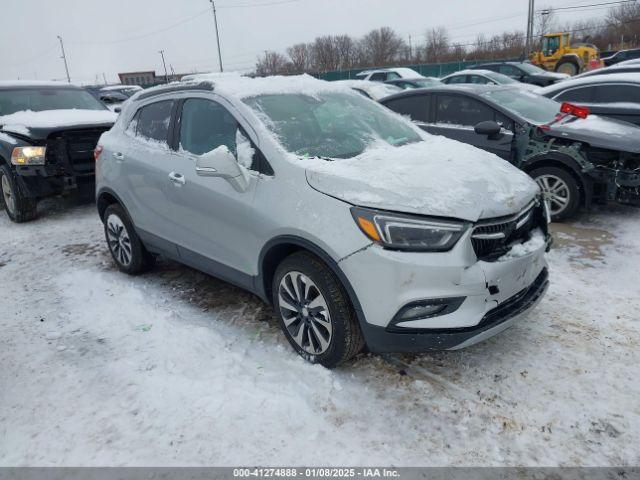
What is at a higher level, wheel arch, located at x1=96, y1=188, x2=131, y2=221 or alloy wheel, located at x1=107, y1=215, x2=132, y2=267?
wheel arch, located at x1=96, y1=188, x2=131, y2=221

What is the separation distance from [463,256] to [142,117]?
3.29 metres

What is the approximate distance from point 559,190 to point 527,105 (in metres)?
1.33

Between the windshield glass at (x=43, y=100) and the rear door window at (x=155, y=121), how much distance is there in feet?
13.7

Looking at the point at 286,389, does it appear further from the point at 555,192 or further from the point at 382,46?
the point at 382,46

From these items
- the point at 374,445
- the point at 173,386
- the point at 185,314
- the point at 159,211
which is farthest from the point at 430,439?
the point at 159,211

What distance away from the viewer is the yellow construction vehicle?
23531mm

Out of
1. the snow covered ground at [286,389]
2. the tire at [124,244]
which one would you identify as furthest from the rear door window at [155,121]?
the snow covered ground at [286,389]

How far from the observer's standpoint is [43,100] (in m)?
7.61

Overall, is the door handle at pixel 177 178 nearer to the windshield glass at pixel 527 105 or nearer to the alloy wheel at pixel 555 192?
the alloy wheel at pixel 555 192

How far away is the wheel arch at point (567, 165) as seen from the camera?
17.4ft

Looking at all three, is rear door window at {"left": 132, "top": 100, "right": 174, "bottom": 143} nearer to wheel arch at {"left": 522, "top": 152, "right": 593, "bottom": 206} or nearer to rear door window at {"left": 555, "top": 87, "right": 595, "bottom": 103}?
wheel arch at {"left": 522, "top": 152, "right": 593, "bottom": 206}

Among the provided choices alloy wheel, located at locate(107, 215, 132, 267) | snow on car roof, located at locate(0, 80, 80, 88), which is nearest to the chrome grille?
alloy wheel, located at locate(107, 215, 132, 267)

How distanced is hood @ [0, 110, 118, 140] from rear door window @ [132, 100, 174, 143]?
2.80 metres

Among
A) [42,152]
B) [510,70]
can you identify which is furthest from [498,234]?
[510,70]
